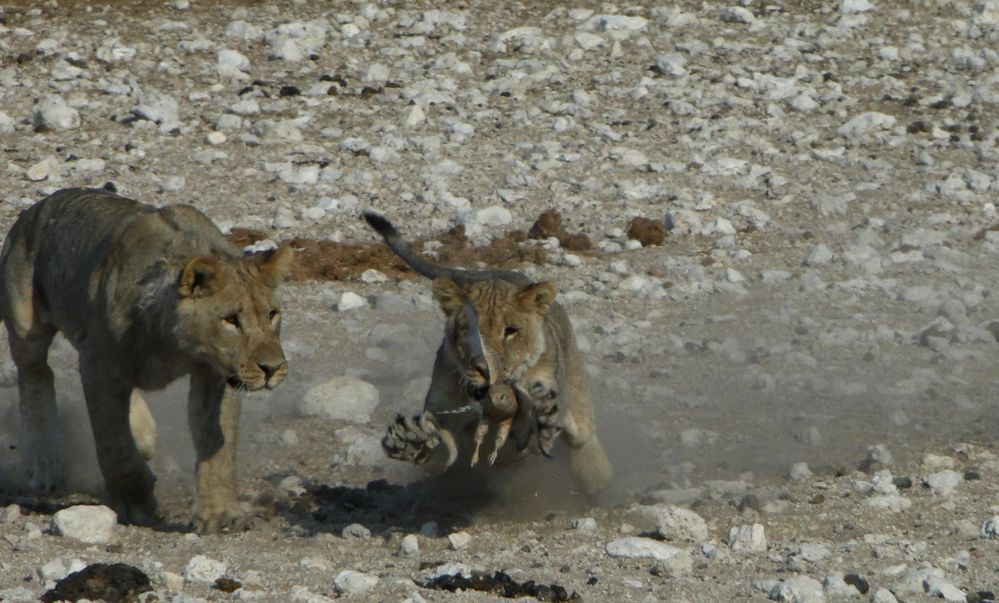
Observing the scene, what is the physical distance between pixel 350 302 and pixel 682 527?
4.41 meters

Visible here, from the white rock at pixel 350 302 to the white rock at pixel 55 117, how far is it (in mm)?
4160

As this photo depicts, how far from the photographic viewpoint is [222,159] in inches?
519

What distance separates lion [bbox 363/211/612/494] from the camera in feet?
21.8

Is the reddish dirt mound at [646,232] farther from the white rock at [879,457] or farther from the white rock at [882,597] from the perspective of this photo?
the white rock at [882,597]

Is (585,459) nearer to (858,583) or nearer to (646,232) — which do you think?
(858,583)

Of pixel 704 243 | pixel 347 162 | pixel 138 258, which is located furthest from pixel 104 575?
pixel 347 162

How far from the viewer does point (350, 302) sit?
417 inches

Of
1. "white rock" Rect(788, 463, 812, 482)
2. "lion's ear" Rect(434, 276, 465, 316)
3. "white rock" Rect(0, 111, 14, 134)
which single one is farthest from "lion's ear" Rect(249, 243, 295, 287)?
"white rock" Rect(0, 111, 14, 134)

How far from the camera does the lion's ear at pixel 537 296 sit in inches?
274

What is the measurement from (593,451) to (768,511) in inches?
38.4

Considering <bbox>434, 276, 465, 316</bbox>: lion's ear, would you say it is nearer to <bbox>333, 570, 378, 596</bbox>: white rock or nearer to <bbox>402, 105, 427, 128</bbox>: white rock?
<bbox>333, 570, 378, 596</bbox>: white rock

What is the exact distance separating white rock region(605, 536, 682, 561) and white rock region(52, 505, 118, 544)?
2015 millimetres

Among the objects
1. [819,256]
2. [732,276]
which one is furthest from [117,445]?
[819,256]

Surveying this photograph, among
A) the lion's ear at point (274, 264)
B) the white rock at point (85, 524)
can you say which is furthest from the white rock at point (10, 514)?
the lion's ear at point (274, 264)
